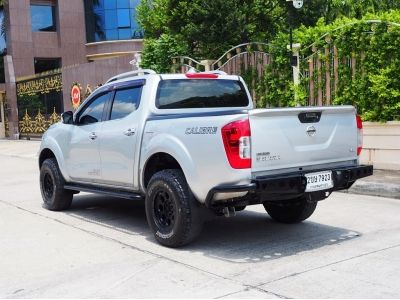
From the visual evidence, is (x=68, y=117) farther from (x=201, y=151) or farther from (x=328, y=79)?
(x=328, y=79)

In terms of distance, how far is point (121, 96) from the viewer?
272 inches

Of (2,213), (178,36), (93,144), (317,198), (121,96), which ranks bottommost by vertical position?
(2,213)

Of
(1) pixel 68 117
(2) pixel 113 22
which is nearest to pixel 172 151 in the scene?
(1) pixel 68 117

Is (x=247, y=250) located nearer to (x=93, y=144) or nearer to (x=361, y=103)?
(x=93, y=144)

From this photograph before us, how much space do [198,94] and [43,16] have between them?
31749 mm

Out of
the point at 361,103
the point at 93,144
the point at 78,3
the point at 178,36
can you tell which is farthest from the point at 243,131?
the point at 78,3

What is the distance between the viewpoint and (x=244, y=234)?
6383 millimetres

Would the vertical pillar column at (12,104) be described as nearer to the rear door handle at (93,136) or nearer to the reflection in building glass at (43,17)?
the reflection in building glass at (43,17)

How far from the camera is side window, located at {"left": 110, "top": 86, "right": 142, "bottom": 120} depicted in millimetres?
6613

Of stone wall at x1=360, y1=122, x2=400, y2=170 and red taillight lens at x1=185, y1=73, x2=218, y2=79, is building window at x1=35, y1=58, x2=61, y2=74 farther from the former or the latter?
red taillight lens at x1=185, y1=73, x2=218, y2=79

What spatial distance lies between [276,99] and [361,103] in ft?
7.40

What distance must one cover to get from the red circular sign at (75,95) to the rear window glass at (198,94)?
1568 centimetres

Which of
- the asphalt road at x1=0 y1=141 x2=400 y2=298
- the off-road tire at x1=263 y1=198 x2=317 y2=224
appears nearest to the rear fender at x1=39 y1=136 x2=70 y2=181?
the asphalt road at x1=0 y1=141 x2=400 y2=298

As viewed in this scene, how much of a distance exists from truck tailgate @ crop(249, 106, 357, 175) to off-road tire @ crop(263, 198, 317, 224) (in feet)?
3.10
